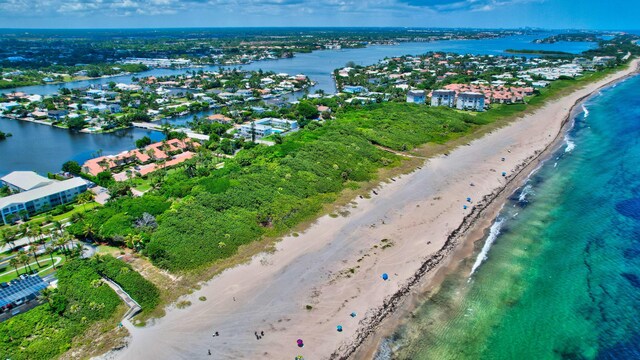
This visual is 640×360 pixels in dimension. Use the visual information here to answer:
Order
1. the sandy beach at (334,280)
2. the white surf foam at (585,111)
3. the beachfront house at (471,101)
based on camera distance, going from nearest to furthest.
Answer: the sandy beach at (334,280), the white surf foam at (585,111), the beachfront house at (471,101)

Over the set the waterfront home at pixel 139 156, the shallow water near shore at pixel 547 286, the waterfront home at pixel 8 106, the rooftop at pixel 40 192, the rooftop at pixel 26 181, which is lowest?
the shallow water near shore at pixel 547 286

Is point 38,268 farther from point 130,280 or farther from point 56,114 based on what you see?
point 56,114

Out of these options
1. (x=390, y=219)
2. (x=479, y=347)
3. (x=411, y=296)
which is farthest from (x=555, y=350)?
(x=390, y=219)

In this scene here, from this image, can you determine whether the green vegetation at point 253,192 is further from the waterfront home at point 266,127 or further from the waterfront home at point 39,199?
the waterfront home at point 39,199

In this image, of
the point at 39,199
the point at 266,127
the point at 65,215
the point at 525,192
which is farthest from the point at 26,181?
the point at 525,192

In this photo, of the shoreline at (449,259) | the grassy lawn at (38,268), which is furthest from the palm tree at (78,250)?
the shoreline at (449,259)

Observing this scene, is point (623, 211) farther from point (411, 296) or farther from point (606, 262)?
point (411, 296)
